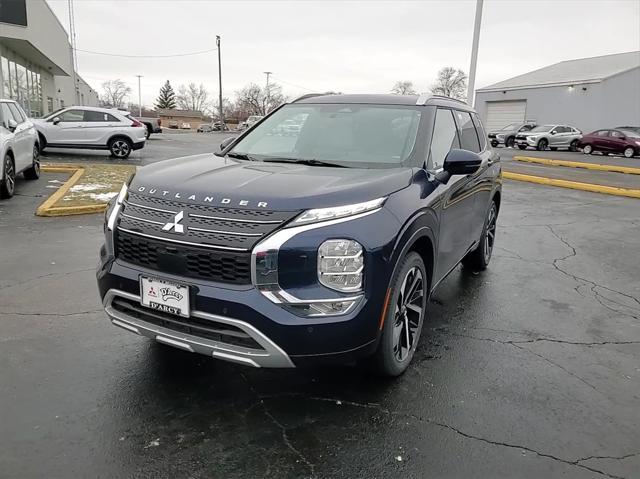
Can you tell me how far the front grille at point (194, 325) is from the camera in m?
2.69

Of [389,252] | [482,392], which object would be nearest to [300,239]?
[389,252]

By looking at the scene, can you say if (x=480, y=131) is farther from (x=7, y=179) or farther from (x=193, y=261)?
(x=7, y=179)

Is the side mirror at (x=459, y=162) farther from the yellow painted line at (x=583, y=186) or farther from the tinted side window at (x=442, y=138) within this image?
the yellow painted line at (x=583, y=186)

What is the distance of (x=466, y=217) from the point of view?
14.8 ft

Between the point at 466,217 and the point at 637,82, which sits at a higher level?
the point at 637,82

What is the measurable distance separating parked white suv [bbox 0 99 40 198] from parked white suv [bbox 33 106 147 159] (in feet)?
18.4

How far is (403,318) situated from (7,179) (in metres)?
8.17

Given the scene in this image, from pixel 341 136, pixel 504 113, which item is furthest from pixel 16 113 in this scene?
pixel 504 113

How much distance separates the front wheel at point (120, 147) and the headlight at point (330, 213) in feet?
51.5

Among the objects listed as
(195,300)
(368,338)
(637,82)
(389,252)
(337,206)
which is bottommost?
(368,338)

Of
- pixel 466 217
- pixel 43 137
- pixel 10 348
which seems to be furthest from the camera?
pixel 43 137

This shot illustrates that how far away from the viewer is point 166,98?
12538cm

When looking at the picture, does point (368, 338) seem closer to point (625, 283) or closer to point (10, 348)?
point (10, 348)

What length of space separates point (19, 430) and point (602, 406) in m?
3.35
